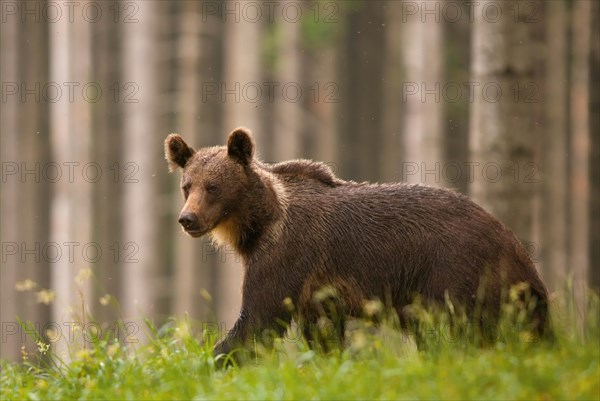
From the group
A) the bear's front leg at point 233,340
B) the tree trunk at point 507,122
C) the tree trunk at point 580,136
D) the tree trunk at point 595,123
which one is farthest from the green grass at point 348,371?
the tree trunk at point 580,136

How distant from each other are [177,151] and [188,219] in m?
0.79

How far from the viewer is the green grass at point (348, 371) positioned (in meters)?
5.71

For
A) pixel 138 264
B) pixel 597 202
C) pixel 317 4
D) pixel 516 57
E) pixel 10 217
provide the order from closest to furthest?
pixel 516 57
pixel 138 264
pixel 597 202
pixel 10 217
pixel 317 4

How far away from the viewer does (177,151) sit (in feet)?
27.3

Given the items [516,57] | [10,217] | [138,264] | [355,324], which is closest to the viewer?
[355,324]

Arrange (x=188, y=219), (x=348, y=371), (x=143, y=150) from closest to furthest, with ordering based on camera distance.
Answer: (x=348, y=371) < (x=188, y=219) < (x=143, y=150)

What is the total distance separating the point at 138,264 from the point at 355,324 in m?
17.4

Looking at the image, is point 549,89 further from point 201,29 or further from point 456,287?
point 456,287

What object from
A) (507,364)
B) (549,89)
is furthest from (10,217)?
(507,364)

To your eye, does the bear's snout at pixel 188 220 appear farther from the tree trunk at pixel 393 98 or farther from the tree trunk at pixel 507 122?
the tree trunk at pixel 393 98

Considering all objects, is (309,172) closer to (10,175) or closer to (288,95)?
(10,175)

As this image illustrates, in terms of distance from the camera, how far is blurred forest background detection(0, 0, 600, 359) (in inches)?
952

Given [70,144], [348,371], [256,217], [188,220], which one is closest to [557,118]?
[70,144]

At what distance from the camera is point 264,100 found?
32.5 metres
